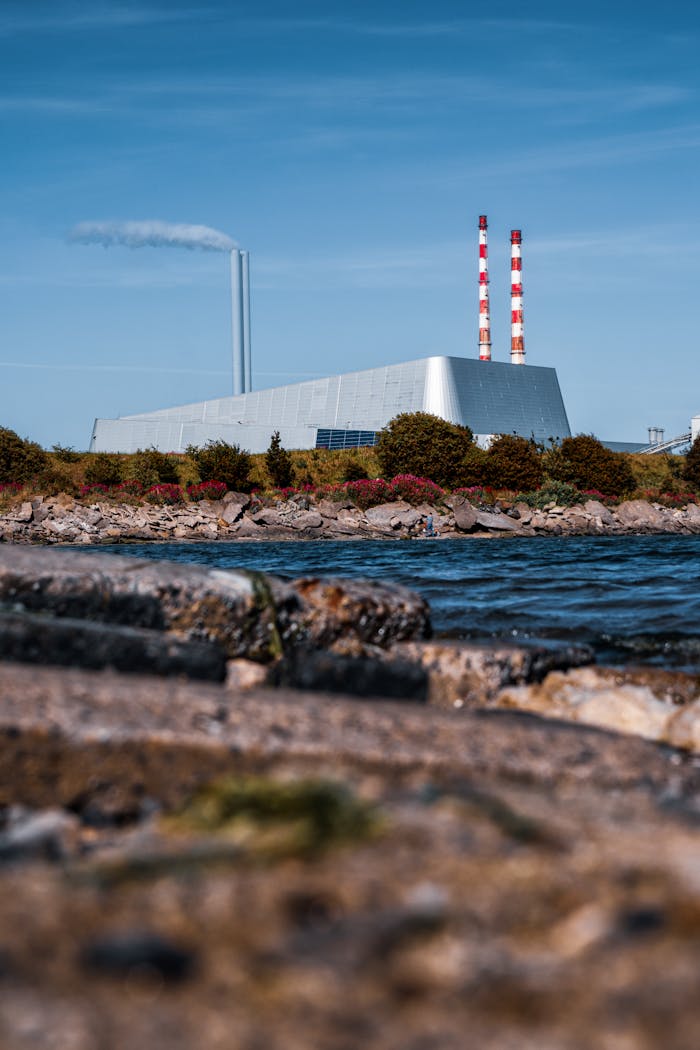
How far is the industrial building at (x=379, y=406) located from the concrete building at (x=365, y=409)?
65 mm

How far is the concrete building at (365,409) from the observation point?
59750 millimetres

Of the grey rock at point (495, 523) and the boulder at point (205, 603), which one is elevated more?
the grey rock at point (495, 523)

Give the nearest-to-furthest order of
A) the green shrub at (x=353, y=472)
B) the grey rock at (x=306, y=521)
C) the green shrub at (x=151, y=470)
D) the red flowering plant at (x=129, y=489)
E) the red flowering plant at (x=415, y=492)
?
the grey rock at (x=306, y=521)
the red flowering plant at (x=415, y=492)
the red flowering plant at (x=129, y=489)
the green shrub at (x=151, y=470)
the green shrub at (x=353, y=472)

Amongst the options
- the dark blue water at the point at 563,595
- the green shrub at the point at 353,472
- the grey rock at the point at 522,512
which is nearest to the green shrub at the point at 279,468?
the green shrub at the point at 353,472

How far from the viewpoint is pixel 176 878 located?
2193 millimetres

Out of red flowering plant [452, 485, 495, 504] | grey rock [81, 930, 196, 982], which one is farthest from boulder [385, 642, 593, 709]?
red flowering plant [452, 485, 495, 504]

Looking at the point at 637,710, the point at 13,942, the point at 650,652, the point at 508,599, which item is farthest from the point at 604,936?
the point at 508,599

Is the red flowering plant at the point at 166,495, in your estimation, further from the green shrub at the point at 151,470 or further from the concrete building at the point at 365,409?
the concrete building at the point at 365,409

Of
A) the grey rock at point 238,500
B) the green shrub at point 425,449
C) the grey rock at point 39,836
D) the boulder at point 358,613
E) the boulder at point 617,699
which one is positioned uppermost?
the green shrub at point 425,449

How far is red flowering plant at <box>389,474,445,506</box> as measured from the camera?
42438mm

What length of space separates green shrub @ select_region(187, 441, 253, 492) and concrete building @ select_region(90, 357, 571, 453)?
412 inches

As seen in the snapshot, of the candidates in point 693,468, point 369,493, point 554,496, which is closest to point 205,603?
point 369,493

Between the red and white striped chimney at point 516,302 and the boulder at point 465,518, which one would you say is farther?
the red and white striped chimney at point 516,302

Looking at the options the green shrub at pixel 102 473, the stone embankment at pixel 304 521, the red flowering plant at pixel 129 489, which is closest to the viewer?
the stone embankment at pixel 304 521
